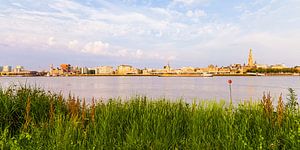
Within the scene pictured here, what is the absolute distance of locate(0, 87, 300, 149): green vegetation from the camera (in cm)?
Result: 516

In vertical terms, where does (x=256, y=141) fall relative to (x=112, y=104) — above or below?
below

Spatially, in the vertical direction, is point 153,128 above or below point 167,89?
above

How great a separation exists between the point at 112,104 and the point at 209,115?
2717 millimetres

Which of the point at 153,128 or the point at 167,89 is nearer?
the point at 153,128

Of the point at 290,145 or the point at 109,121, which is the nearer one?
the point at 290,145

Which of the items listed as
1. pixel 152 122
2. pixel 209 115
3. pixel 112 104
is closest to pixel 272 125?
pixel 209 115

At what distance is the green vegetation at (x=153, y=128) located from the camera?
516 centimetres

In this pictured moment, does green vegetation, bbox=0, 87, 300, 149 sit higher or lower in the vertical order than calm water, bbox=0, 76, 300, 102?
higher

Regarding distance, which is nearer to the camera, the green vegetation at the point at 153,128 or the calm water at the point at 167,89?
the green vegetation at the point at 153,128

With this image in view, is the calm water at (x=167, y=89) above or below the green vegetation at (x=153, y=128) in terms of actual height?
below

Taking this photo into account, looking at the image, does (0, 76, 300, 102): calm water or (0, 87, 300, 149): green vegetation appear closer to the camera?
(0, 87, 300, 149): green vegetation

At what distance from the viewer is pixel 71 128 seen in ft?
18.0

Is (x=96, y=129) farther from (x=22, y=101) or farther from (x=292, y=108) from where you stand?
(x=292, y=108)

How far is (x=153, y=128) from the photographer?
6.09 m
